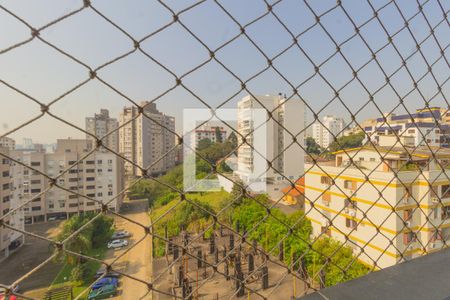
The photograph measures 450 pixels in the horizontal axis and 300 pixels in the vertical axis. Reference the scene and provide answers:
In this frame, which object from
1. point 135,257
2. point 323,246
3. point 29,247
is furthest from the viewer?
point 29,247

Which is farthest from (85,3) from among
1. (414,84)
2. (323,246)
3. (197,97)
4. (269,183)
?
(269,183)

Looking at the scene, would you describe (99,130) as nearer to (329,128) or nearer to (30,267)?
(329,128)

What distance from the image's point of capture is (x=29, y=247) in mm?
8086

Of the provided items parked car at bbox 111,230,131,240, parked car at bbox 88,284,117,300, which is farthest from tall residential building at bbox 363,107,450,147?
parked car at bbox 111,230,131,240

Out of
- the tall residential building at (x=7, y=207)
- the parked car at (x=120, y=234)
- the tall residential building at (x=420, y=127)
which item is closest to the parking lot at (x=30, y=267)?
the tall residential building at (x=7, y=207)

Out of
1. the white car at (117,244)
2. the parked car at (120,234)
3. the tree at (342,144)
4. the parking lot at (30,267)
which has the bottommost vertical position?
the parking lot at (30,267)

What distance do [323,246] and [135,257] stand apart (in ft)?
16.1

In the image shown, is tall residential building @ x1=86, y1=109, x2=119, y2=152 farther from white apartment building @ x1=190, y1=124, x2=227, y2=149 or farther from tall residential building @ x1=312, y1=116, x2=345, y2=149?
white apartment building @ x1=190, y1=124, x2=227, y2=149

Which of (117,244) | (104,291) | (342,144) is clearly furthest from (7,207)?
(342,144)

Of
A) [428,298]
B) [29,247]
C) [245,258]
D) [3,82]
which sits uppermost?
[3,82]

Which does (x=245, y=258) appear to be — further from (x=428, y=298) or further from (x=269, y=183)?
(x=428, y=298)

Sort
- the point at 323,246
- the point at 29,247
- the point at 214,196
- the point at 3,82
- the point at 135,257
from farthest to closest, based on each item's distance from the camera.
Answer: the point at 214,196
the point at 29,247
the point at 135,257
the point at 323,246
the point at 3,82

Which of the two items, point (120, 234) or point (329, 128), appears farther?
point (120, 234)

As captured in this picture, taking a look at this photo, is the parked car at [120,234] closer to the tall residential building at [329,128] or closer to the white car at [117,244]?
the white car at [117,244]
